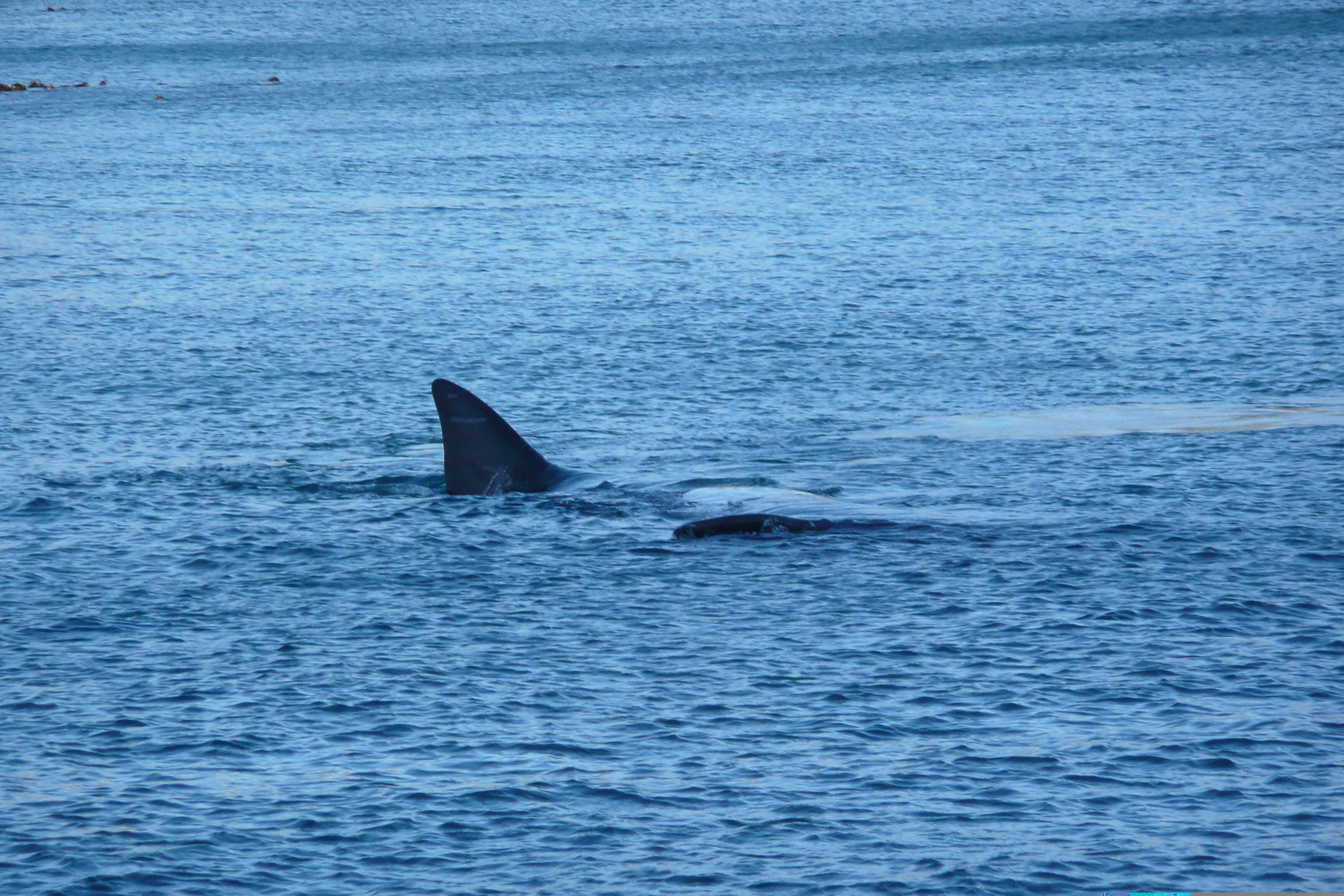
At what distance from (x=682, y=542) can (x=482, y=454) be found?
4176 mm

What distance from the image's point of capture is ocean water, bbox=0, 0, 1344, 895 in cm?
1422

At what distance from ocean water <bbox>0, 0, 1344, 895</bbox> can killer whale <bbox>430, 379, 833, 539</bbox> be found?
45 cm

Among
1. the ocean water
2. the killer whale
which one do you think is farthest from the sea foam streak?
the killer whale

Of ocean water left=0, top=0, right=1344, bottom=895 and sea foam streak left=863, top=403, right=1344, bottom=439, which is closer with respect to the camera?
ocean water left=0, top=0, right=1344, bottom=895

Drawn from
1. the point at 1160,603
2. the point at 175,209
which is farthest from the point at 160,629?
the point at 175,209

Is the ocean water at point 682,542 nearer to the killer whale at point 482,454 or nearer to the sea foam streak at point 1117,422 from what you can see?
the sea foam streak at point 1117,422

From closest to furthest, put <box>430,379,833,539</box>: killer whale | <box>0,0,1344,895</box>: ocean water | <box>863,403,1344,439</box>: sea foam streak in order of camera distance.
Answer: <box>0,0,1344,895</box>: ocean water → <box>430,379,833,539</box>: killer whale → <box>863,403,1344,439</box>: sea foam streak

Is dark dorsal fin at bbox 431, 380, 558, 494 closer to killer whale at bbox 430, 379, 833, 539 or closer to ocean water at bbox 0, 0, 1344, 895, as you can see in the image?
killer whale at bbox 430, 379, 833, 539

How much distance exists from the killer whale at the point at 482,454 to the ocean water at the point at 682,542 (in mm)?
448

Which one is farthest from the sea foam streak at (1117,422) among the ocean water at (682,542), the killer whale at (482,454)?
the killer whale at (482,454)

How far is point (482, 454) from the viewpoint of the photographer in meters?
25.1

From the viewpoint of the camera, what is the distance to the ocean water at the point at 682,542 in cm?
1422

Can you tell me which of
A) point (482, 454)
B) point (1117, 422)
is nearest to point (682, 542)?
point (482, 454)

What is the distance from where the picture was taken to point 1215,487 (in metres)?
24.8
